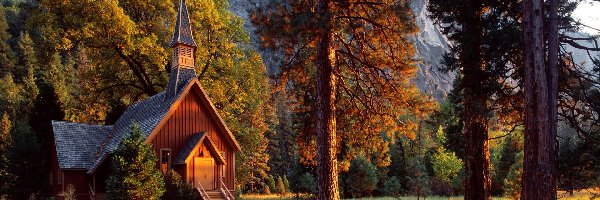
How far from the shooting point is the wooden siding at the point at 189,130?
22.9 m

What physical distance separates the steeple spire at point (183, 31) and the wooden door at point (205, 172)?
633 centimetres

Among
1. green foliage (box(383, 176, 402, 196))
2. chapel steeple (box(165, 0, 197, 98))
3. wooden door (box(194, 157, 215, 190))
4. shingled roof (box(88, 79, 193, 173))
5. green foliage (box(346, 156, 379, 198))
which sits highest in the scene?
chapel steeple (box(165, 0, 197, 98))

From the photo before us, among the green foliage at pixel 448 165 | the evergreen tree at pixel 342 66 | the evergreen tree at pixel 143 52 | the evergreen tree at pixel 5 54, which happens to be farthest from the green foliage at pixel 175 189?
the evergreen tree at pixel 5 54

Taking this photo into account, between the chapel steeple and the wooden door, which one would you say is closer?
the wooden door

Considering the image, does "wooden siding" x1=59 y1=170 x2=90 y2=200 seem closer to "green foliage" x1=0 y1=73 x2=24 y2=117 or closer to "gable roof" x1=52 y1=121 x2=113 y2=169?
"gable roof" x1=52 y1=121 x2=113 y2=169

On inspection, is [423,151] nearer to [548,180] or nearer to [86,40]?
[86,40]

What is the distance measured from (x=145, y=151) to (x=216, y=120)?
18.8ft

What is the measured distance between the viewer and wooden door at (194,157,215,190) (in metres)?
23.1

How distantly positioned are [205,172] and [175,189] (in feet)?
6.85

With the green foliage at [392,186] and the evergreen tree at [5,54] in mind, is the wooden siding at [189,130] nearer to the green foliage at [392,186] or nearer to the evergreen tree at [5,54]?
the green foliage at [392,186]

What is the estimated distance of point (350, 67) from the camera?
14930 mm

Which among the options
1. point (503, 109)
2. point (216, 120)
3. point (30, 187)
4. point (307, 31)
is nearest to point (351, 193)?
point (216, 120)

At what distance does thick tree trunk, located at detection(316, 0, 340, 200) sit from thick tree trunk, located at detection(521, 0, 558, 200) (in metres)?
4.72

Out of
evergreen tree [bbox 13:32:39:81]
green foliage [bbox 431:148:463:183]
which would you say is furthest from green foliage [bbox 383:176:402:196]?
evergreen tree [bbox 13:32:39:81]
